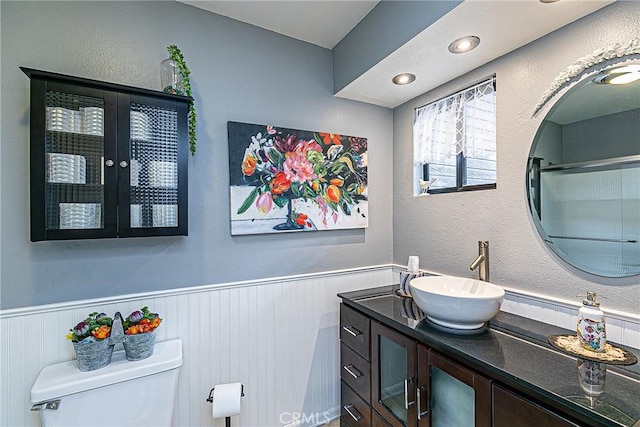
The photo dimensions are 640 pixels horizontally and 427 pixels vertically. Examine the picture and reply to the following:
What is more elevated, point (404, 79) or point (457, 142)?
A: point (404, 79)

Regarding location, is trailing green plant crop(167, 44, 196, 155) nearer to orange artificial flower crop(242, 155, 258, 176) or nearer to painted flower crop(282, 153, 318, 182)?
orange artificial flower crop(242, 155, 258, 176)

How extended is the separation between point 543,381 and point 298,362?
1368mm

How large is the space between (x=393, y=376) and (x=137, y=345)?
123 centimetres

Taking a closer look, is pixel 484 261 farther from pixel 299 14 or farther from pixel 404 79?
pixel 299 14

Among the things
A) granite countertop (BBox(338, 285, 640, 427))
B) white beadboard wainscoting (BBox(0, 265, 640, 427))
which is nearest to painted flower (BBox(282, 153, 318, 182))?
white beadboard wainscoting (BBox(0, 265, 640, 427))

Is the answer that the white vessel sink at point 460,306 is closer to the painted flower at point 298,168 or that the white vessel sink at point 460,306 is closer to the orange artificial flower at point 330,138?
the painted flower at point 298,168

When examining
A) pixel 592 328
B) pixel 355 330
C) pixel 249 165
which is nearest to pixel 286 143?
pixel 249 165

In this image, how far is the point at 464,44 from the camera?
1.38m

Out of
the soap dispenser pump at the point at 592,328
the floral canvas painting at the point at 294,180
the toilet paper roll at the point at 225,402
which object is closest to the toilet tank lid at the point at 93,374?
the toilet paper roll at the point at 225,402

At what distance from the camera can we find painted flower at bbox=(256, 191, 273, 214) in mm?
1728

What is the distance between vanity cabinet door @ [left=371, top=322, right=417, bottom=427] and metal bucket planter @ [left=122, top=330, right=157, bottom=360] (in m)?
1.09

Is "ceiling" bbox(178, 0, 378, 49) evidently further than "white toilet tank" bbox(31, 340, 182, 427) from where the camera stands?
Yes

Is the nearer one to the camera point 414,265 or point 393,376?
point 393,376

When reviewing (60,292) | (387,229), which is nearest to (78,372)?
(60,292)
